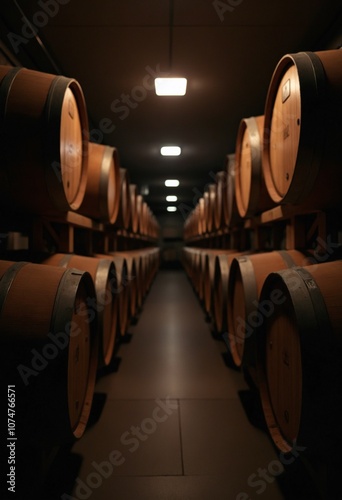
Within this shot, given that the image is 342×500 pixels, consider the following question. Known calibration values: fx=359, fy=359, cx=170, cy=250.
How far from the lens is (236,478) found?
1.65 metres

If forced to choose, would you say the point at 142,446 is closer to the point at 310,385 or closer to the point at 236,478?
the point at 236,478

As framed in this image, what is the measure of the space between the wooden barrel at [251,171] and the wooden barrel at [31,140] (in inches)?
49.0

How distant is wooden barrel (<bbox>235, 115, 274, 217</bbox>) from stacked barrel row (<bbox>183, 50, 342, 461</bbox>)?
0.01m

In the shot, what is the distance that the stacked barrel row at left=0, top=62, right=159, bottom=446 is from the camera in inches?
51.3

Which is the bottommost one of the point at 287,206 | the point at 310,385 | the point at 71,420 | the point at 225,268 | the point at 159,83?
the point at 71,420

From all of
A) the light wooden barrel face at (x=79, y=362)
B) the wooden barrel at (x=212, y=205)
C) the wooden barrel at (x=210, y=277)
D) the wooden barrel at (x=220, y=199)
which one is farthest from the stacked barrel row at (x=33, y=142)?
the wooden barrel at (x=212, y=205)

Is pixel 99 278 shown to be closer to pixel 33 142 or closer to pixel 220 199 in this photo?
pixel 33 142

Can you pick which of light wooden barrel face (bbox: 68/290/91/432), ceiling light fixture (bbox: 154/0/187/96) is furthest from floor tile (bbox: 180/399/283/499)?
ceiling light fixture (bbox: 154/0/187/96)

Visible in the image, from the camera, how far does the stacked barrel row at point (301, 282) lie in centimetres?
117

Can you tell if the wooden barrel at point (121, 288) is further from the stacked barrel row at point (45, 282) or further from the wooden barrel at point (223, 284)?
the wooden barrel at point (223, 284)

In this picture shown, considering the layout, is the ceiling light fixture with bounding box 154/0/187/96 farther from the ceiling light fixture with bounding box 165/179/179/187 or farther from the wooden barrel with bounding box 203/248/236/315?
the ceiling light fixture with bounding box 165/179/179/187

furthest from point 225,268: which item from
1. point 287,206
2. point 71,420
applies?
point 71,420

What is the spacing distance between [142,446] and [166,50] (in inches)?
123

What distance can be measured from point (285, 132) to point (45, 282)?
135cm
